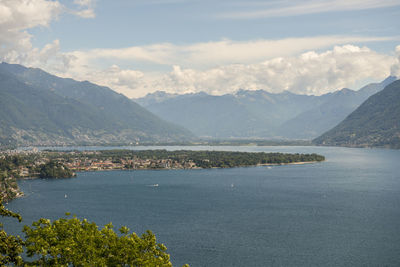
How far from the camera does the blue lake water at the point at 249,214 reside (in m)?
89.2

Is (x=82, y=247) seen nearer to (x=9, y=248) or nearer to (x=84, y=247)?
(x=84, y=247)

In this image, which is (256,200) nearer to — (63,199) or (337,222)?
(337,222)

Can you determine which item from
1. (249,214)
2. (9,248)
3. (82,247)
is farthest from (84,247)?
(249,214)

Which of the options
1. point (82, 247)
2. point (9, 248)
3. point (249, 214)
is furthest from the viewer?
point (249, 214)

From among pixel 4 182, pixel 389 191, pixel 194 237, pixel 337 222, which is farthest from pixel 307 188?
pixel 4 182

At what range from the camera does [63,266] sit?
45188 mm

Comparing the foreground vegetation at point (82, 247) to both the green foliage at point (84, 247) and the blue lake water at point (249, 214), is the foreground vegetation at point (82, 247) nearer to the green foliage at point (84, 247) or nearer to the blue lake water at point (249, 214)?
the green foliage at point (84, 247)

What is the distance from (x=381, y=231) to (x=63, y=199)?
95.1 m

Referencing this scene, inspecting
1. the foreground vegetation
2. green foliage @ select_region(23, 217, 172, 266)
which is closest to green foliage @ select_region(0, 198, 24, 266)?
the foreground vegetation

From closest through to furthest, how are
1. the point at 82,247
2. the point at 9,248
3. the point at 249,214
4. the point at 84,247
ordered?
1. the point at 9,248
2. the point at 84,247
3. the point at 82,247
4. the point at 249,214

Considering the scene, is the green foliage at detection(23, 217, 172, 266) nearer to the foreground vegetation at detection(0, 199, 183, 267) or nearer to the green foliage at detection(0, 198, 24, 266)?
the foreground vegetation at detection(0, 199, 183, 267)

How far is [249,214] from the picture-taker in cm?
12381

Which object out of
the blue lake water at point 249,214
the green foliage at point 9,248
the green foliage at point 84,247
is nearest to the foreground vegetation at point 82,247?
the green foliage at point 84,247

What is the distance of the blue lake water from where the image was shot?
89.2 metres
